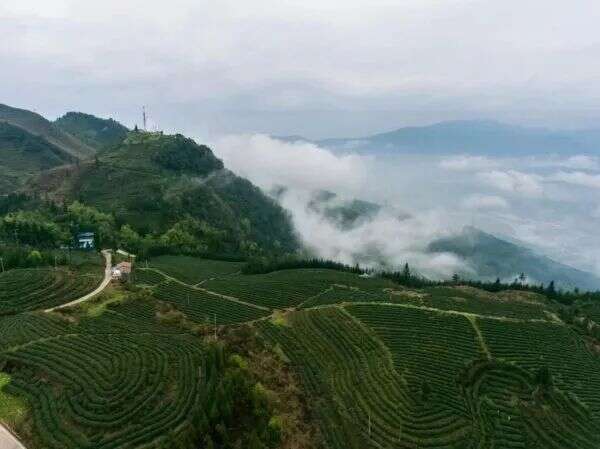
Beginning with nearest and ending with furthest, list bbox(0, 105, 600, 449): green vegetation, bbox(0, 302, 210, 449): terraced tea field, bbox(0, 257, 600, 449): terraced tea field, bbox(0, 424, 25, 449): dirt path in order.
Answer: bbox(0, 424, 25, 449): dirt path, bbox(0, 302, 210, 449): terraced tea field, bbox(0, 105, 600, 449): green vegetation, bbox(0, 257, 600, 449): terraced tea field

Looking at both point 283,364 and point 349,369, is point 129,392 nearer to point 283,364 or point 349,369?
point 283,364

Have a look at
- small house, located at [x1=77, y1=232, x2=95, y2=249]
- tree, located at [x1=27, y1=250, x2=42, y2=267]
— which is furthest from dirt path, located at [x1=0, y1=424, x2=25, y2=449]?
small house, located at [x1=77, y1=232, x2=95, y2=249]

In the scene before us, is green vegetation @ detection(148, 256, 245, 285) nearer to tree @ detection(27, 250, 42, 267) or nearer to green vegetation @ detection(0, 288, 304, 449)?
tree @ detection(27, 250, 42, 267)

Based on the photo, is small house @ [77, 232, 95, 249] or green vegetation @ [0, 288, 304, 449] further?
small house @ [77, 232, 95, 249]

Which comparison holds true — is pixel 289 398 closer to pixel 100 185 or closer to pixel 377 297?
pixel 377 297

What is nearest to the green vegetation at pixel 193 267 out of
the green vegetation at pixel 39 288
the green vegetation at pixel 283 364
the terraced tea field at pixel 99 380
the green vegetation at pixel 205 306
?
the green vegetation at pixel 283 364

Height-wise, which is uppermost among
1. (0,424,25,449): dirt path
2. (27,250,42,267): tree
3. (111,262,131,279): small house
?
(27,250,42,267): tree

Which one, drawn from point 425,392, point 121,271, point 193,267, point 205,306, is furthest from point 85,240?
point 425,392
